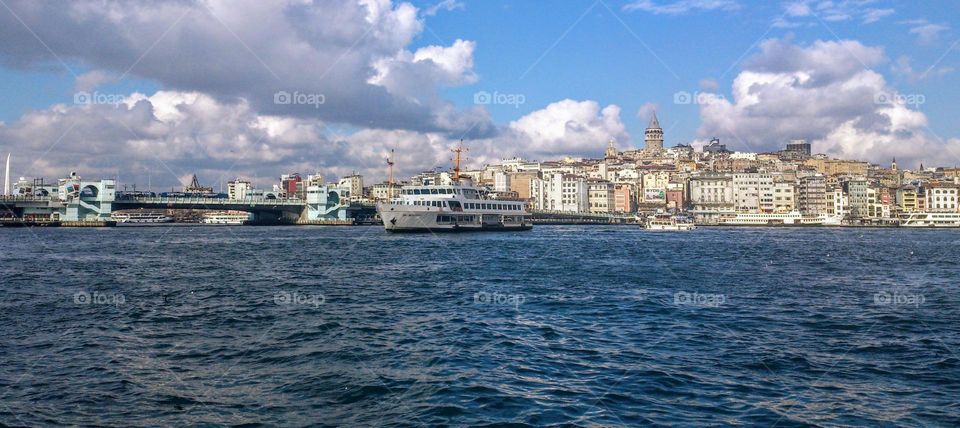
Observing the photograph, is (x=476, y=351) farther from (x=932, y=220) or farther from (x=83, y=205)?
(x=932, y=220)

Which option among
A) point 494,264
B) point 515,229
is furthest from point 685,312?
point 515,229

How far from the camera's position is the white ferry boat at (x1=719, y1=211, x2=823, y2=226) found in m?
139

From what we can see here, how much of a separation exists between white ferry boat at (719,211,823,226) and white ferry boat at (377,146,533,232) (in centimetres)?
6505

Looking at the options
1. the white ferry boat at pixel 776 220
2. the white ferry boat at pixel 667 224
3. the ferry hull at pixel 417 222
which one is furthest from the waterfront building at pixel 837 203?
the ferry hull at pixel 417 222

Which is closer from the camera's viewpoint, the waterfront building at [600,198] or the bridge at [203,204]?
→ the bridge at [203,204]

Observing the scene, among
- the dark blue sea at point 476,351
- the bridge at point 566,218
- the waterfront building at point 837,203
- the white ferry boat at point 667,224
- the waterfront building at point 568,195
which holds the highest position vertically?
the waterfront building at point 568,195

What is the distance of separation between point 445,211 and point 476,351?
230 ft

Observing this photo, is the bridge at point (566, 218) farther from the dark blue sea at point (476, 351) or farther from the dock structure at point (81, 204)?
the dark blue sea at point (476, 351)

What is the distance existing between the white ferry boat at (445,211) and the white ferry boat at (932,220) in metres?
82.0

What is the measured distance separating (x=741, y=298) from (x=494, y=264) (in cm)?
1697

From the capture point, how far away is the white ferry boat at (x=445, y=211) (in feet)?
272

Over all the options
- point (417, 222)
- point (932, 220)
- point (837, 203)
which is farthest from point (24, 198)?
point (837, 203)

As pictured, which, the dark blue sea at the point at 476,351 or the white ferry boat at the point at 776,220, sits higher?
the white ferry boat at the point at 776,220

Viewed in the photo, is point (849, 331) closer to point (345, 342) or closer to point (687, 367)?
point (687, 367)
